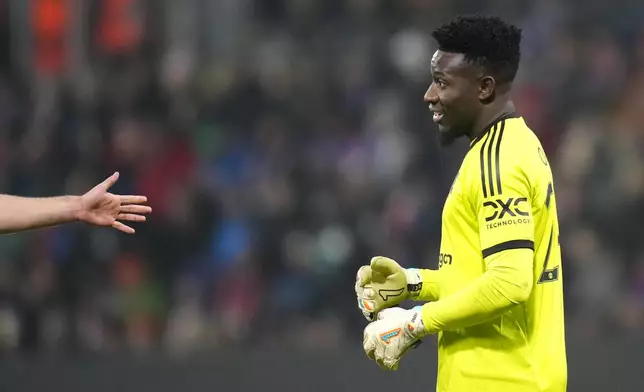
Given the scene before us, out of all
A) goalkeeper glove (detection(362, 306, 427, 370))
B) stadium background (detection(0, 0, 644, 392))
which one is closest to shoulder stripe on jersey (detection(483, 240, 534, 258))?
goalkeeper glove (detection(362, 306, 427, 370))

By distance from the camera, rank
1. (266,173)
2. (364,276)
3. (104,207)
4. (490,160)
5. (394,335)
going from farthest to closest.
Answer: (266,173)
(364,276)
(104,207)
(394,335)
(490,160)

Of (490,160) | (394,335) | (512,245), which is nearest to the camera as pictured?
(512,245)

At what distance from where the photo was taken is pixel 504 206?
10.7ft

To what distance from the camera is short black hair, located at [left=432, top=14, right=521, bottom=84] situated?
3484 millimetres

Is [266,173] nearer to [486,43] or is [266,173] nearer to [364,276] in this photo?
[364,276]

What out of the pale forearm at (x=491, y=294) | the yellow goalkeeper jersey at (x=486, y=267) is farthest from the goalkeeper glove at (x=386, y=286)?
the pale forearm at (x=491, y=294)

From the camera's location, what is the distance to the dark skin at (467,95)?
11.5 ft

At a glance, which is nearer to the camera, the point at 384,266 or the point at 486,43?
the point at 486,43

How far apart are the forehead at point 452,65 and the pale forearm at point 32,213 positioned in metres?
1.32

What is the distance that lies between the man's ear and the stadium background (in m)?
3.49

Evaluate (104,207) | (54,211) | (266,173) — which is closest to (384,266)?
(104,207)

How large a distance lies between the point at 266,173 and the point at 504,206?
481cm

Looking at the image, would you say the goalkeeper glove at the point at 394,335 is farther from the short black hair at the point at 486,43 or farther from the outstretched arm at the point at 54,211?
the outstretched arm at the point at 54,211

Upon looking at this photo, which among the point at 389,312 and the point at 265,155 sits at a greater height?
the point at 265,155
